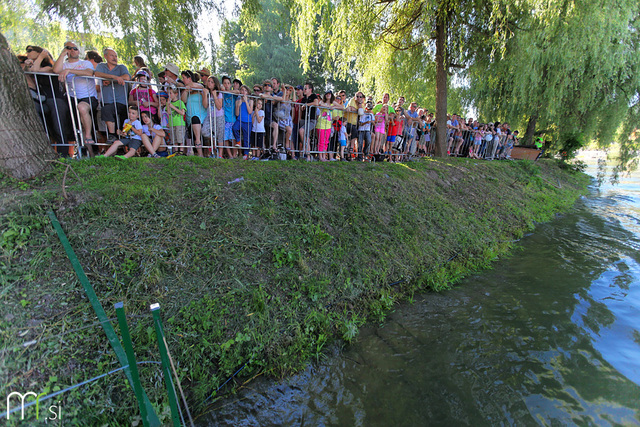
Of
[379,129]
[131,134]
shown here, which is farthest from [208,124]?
[379,129]

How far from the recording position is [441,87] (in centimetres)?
1197

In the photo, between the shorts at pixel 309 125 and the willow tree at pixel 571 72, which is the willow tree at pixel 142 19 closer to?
the shorts at pixel 309 125

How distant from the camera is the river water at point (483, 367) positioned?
300cm

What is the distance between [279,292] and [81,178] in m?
3.35

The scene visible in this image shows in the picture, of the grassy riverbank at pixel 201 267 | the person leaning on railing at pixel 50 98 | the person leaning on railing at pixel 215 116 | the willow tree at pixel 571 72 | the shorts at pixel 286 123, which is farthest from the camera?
the willow tree at pixel 571 72

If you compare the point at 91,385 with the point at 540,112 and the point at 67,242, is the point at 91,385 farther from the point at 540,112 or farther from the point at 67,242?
the point at 540,112

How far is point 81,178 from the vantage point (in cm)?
443

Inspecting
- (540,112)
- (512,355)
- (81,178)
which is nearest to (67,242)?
(81,178)

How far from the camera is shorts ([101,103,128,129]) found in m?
5.90

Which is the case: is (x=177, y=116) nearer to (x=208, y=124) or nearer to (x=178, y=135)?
(x=178, y=135)

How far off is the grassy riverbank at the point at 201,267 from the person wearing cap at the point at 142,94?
5.38 feet

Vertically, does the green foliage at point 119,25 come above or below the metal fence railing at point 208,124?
above

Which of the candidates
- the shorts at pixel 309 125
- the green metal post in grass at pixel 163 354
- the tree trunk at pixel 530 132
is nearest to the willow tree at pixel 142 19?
the shorts at pixel 309 125

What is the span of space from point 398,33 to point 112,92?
10364mm
